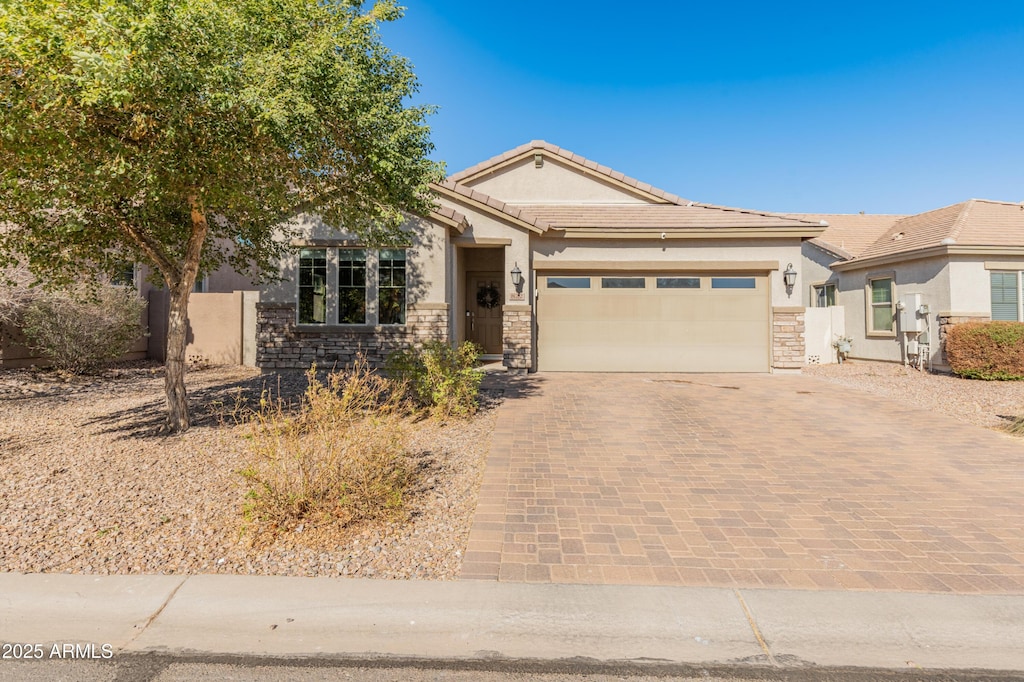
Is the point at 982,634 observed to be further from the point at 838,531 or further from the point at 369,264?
the point at 369,264

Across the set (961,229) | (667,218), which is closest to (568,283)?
(667,218)

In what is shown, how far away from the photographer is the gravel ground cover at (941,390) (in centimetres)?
830

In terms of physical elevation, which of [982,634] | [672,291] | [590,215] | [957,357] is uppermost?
[590,215]

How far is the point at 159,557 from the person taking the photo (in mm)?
3479

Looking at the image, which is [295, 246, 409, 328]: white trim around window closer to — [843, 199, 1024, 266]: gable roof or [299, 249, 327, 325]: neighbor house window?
[299, 249, 327, 325]: neighbor house window

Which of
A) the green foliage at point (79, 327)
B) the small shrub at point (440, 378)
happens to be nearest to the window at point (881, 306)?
the small shrub at point (440, 378)

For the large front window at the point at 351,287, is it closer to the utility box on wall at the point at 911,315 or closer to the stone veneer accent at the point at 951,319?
the utility box on wall at the point at 911,315

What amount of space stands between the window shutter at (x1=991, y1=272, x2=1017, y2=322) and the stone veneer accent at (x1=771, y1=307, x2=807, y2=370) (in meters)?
5.04

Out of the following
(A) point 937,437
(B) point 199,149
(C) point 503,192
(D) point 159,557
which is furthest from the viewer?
(C) point 503,192

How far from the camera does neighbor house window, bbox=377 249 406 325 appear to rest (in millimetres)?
11383

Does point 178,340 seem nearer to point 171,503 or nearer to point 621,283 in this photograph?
point 171,503

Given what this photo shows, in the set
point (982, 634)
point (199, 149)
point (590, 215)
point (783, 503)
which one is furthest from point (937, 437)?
point (199, 149)

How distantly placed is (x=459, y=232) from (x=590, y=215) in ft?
12.5

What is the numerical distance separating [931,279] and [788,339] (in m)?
4.53
